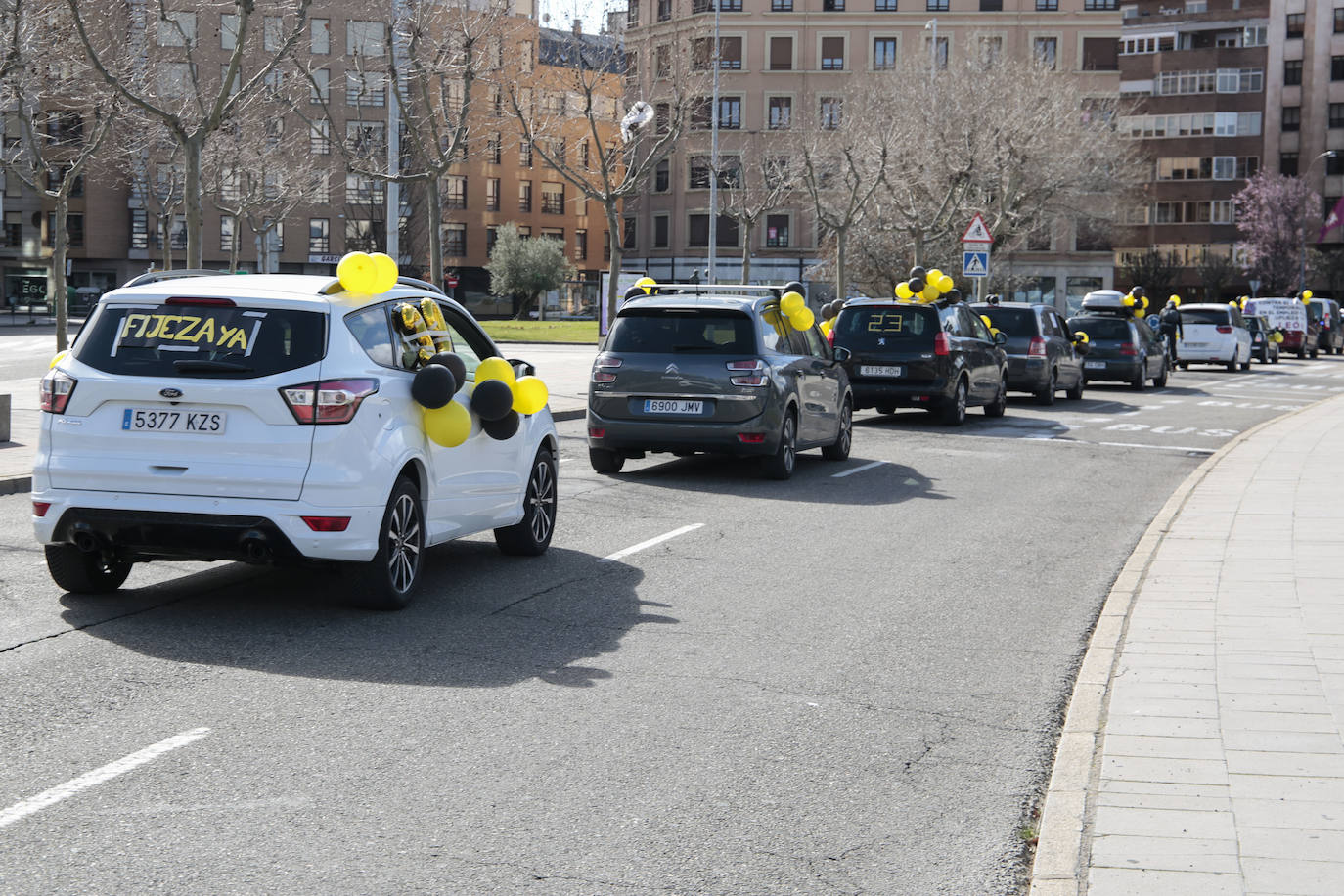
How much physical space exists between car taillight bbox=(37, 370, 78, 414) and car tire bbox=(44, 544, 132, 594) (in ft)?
2.42

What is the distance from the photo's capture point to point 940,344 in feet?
75.2

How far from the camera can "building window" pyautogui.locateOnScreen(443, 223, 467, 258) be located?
9419 cm

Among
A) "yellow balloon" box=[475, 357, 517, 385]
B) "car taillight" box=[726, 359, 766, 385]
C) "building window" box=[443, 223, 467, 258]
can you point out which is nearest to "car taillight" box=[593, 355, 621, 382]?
"car taillight" box=[726, 359, 766, 385]

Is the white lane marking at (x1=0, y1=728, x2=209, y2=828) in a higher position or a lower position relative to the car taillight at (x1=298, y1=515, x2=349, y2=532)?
lower

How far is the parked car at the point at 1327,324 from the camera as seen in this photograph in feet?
229

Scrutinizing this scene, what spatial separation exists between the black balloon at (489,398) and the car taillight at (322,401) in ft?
4.72

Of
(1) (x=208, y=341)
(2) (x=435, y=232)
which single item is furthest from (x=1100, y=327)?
(1) (x=208, y=341)

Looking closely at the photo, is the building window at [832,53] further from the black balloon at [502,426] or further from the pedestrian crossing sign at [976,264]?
the black balloon at [502,426]

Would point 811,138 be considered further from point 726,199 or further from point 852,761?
point 852,761

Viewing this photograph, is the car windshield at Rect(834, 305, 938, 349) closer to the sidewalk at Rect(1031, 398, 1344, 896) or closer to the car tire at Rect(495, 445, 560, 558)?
the sidewalk at Rect(1031, 398, 1344, 896)

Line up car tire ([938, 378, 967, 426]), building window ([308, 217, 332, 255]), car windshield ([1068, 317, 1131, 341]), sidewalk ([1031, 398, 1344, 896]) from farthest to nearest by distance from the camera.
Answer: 1. building window ([308, 217, 332, 255])
2. car windshield ([1068, 317, 1131, 341])
3. car tire ([938, 378, 967, 426])
4. sidewalk ([1031, 398, 1344, 896])

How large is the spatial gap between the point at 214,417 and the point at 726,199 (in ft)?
260

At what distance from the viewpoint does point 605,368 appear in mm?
15195

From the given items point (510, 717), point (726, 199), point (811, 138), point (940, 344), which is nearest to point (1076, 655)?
point (510, 717)
